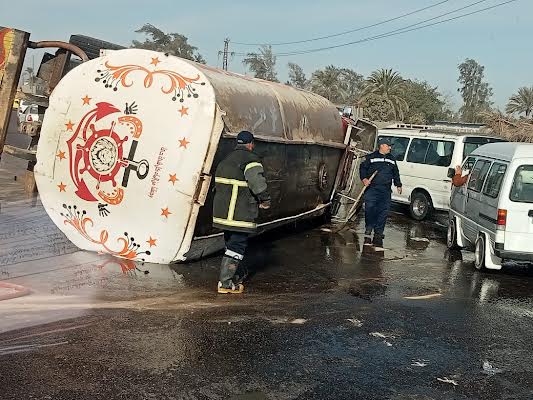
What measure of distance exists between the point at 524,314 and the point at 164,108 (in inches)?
185

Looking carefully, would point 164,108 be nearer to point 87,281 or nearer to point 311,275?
point 87,281

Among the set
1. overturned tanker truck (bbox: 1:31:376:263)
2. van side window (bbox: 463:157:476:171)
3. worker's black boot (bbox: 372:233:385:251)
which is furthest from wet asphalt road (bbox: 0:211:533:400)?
van side window (bbox: 463:157:476:171)

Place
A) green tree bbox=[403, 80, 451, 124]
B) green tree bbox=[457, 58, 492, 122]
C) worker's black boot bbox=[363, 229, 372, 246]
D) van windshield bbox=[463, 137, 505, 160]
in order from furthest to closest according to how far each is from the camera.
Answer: green tree bbox=[457, 58, 492, 122], green tree bbox=[403, 80, 451, 124], van windshield bbox=[463, 137, 505, 160], worker's black boot bbox=[363, 229, 372, 246]

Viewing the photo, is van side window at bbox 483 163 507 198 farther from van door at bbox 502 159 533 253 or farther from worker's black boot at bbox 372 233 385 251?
worker's black boot at bbox 372 233 385 251

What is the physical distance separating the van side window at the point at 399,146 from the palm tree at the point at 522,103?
2180cm

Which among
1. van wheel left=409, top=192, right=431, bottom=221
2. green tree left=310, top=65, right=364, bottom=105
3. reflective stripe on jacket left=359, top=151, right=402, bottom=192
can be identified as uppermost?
green tree left=310, top=65, right=364, bottom=105

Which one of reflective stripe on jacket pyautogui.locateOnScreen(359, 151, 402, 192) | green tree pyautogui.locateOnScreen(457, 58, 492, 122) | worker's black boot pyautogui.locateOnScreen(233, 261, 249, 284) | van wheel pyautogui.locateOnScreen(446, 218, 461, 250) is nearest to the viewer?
worker's black boot pyautogui.locateOnScreen(233, 261, 249, 284)

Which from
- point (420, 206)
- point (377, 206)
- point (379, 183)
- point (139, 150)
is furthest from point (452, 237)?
point (139, 150)

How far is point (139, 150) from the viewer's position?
6.87 metres

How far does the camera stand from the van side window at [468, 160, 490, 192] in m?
9.26

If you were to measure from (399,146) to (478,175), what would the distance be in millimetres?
5418

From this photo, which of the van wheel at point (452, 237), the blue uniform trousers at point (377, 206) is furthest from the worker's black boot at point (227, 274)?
the van wheel at point (452, 237)

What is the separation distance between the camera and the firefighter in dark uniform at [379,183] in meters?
10.8

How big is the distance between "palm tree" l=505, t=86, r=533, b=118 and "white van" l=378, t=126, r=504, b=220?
2203 centimetres
